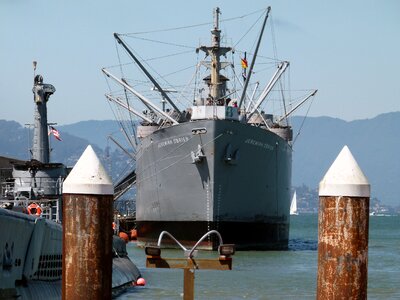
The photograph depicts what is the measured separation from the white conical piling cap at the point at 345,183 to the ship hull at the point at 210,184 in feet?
159

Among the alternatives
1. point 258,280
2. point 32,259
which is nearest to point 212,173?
point 258,280

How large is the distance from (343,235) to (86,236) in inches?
159

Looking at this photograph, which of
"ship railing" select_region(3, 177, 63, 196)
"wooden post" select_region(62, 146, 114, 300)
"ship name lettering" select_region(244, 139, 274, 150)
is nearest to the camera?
"wooden post" select_region(62, 146, 114, 300)

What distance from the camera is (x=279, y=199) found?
256ft

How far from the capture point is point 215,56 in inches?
3063

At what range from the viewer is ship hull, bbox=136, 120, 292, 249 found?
2687 inches

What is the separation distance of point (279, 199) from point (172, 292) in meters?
39.1

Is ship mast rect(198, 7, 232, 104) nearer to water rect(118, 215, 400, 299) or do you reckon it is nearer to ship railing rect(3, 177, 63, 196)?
water rect(118, 215, 400, 299)

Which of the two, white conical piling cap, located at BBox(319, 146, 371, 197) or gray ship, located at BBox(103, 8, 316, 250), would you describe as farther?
gray ship, located at BBox(103, 8, 316, 250)

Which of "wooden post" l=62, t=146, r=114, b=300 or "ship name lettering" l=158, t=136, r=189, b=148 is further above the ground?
"ship name lettering" l=158, t=136, r=189, b=148

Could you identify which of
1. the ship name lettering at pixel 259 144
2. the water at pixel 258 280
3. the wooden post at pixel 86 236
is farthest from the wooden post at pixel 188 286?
the ship name lettering at pixel 259 144

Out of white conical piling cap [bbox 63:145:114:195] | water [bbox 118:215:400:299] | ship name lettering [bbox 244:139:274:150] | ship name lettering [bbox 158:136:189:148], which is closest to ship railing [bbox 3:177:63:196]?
water [bbox 118:215:400:299]

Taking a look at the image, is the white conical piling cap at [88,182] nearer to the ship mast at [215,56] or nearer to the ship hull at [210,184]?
the ship hull at [210,184]

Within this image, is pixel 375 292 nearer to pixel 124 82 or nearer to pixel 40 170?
pixel 40 170
